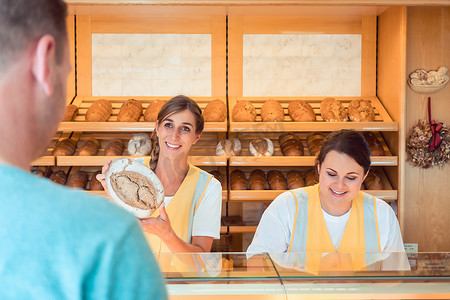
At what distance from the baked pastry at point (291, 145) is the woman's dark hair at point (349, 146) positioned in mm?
1271

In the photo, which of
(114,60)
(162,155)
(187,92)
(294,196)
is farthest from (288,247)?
(114,60)

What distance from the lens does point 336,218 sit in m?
1.95

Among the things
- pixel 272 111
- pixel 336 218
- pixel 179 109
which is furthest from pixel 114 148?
pixel 336 218

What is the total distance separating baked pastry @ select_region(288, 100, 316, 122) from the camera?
330 centimetres

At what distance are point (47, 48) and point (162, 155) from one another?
1.66m

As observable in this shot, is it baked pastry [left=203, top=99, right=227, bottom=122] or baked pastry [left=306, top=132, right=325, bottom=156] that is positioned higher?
baked pastry [left=203, top=99, right=227, bottom=122]

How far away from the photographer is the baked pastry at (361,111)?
10.8ft

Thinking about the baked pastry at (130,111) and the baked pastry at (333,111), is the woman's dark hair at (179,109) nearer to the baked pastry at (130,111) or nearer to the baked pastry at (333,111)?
the baked pastry at (130,111)

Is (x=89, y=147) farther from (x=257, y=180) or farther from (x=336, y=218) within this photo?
(x=336, y=218)

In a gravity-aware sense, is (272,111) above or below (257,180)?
above

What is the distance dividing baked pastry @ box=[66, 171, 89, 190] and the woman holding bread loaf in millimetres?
1701

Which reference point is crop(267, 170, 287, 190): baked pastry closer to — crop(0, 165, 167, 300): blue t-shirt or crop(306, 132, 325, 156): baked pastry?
crop(306, 132, 325, 156): baked pastry

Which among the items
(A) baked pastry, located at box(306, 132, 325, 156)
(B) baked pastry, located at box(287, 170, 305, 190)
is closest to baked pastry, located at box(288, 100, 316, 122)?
(A) baked pastry, located at box(306, 132, 325, 156)

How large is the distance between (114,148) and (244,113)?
919 mm
